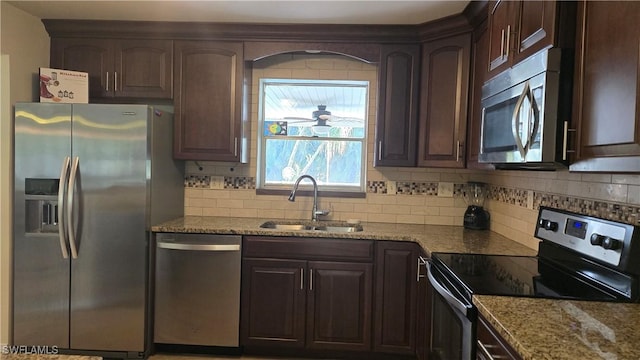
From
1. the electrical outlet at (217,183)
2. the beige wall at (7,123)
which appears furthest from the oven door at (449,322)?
the beige wall at (7,123)

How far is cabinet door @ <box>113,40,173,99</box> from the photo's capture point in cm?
302

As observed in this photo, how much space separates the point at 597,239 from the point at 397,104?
1627mm

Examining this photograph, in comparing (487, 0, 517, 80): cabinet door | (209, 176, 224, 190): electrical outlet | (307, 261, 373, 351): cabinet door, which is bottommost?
(307, 261, 373, 351): cabinet door

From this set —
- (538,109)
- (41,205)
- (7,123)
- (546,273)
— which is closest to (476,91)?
(538,109)

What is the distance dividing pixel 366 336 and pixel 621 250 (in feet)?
5.39

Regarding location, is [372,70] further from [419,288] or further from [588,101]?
[588,101]

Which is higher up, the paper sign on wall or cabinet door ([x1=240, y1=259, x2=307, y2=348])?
the paper sign on wall

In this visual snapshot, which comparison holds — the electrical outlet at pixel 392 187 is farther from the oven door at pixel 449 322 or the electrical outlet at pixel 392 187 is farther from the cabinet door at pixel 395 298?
the oven door at pixel 449 322

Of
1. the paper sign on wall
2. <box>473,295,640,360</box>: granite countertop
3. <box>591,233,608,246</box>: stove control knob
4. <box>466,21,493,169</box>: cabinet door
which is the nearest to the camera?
<box>473,295,640,360</box>: granite countertop

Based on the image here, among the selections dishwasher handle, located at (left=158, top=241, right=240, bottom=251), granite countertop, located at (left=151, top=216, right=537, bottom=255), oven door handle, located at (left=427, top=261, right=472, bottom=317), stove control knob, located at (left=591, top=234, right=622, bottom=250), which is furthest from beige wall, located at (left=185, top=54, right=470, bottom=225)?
stove control knob, located at (left=591, top=234, right=622, bottom=250)

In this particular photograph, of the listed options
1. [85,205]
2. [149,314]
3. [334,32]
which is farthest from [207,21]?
[149,314]

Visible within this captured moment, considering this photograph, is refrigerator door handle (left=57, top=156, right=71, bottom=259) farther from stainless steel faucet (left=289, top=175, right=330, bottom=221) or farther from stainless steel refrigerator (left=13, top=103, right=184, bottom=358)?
stainless steel faucet (left=289, top=175, right=330, bottom=221)

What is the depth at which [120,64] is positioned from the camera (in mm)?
3027

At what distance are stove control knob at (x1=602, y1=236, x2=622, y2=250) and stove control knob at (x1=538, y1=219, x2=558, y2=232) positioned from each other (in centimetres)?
37
